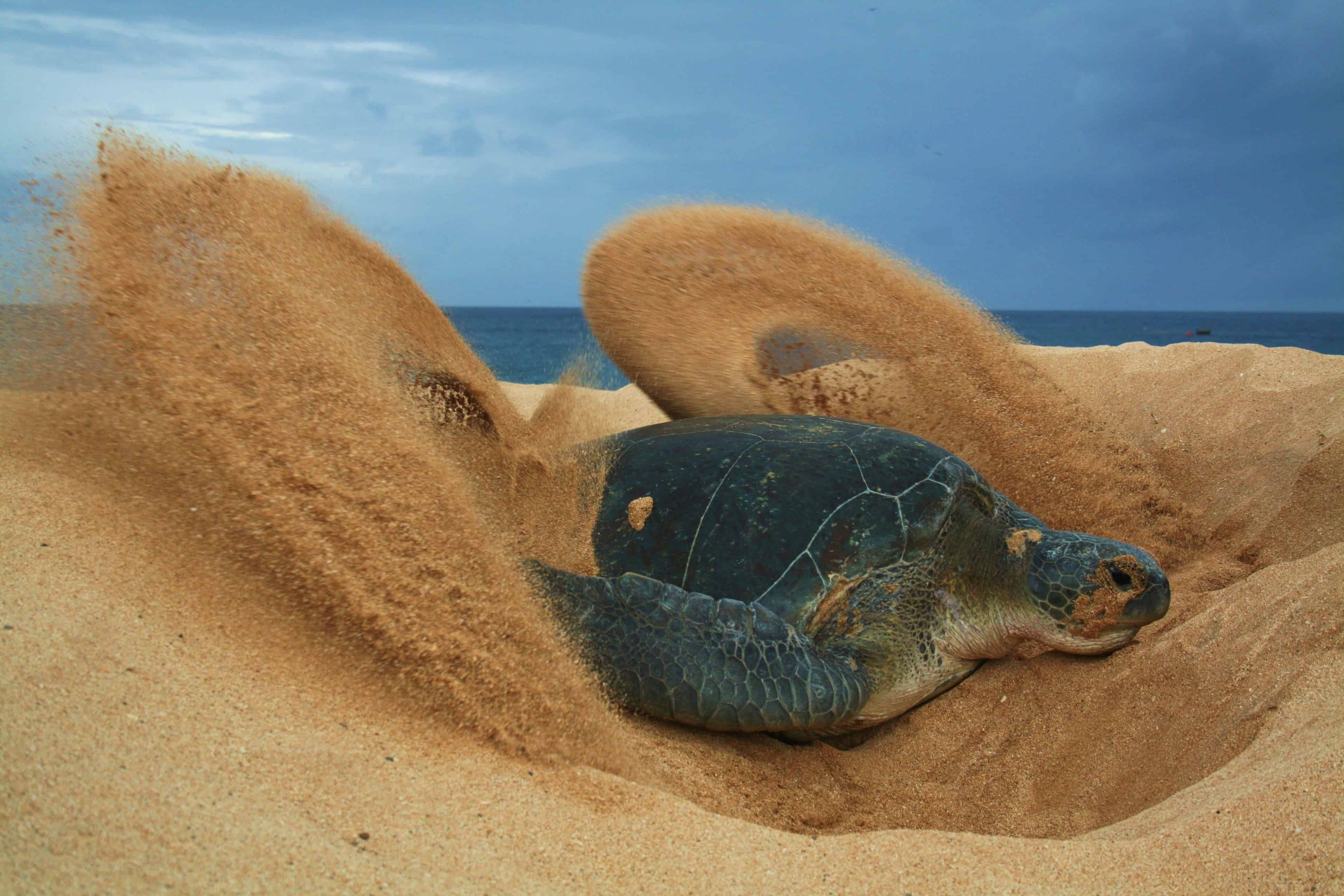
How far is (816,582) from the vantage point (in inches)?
114

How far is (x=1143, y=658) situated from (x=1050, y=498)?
1.53m

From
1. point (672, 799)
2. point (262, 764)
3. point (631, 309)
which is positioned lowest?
point (672, 799)

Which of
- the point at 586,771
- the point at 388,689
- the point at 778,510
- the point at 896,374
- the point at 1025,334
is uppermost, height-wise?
the point at 896,374

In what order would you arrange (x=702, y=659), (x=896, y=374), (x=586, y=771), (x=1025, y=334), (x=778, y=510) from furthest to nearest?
(x=1025, y=334), (x=896, y=374), (x=778, y=510), (x=702, y=659), (x=586, y=771)

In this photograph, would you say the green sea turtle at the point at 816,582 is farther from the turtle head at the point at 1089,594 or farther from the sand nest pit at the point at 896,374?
the sand nest pit at the point at 896,374

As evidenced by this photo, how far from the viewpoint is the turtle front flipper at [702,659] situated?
8.46ft

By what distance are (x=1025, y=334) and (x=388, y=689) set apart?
77.1 m

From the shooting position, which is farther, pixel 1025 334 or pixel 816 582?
pixel 1025 334

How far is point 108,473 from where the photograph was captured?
102 inches

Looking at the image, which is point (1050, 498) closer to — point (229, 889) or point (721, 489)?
point (721, 489)

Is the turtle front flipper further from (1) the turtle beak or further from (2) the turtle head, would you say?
(1) the turtle beak

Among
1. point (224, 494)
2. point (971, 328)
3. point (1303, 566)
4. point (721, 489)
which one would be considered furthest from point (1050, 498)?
point (224, 494)

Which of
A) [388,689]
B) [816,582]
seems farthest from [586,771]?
[816,582]

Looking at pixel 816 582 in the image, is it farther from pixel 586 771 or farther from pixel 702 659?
pixel 586 771
